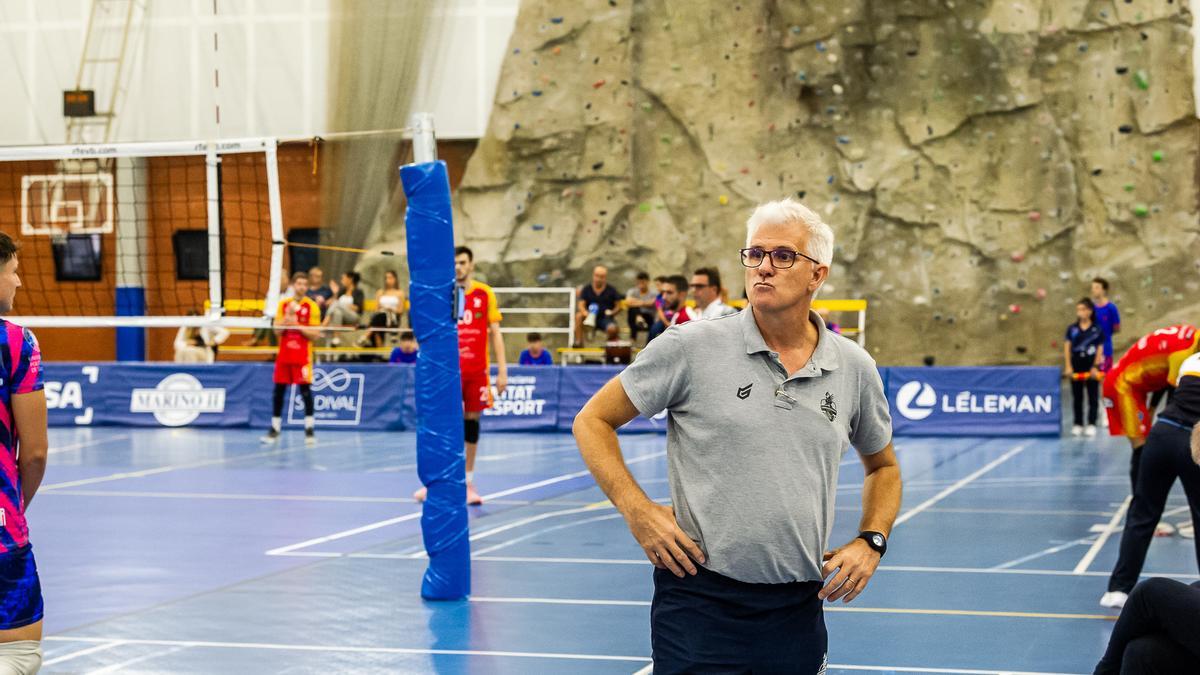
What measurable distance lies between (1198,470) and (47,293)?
1044 inches

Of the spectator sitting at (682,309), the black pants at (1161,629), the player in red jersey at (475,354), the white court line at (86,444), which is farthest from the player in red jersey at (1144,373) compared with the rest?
the white court line at (86,444)

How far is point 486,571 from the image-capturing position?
8906mm

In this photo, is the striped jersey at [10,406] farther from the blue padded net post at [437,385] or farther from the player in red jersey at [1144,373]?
the player in red jersey at [1144,373]

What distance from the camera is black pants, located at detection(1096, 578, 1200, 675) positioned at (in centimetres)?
427

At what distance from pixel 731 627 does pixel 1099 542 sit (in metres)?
7.33

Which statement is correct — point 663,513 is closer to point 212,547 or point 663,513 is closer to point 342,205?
point 212,547

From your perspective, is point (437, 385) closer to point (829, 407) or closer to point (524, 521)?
point (524, 521)

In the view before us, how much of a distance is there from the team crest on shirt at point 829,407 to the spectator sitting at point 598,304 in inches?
722

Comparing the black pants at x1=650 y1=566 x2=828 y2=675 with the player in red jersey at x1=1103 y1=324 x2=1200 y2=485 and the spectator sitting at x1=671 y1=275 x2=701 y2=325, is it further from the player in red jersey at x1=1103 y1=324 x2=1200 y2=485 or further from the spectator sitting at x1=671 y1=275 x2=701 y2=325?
the spectator sitting at x1=671 y1=275 x2=701 y2=325

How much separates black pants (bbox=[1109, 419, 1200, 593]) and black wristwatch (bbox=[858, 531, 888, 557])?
3.97 m

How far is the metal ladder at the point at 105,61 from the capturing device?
27.1 metres

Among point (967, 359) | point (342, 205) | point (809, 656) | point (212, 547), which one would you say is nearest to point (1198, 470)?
point (809, 656)

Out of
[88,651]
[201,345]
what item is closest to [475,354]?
[88,651]

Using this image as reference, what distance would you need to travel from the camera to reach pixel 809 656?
3514mm
